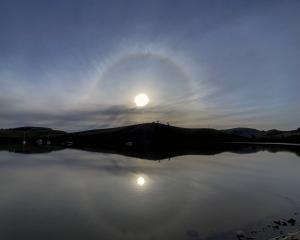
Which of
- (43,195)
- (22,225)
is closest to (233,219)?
(22,225)

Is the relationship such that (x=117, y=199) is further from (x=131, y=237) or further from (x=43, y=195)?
(x=131, y=237)

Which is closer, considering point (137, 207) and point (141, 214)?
point (141, 214)

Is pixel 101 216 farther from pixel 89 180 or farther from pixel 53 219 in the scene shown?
pixel 89 180

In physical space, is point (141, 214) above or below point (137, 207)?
below

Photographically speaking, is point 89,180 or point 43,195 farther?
A: point 89,180

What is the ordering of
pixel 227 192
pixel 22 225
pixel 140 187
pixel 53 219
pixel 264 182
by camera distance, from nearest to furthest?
pixel 22 225 → pixel 53 219 → pixel 227 192 → pixel 140 187 → pixel 264 182

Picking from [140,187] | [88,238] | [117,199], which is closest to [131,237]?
[88,238]

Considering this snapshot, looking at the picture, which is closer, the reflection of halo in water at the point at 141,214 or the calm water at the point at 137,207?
the calm water at the point at 137,207

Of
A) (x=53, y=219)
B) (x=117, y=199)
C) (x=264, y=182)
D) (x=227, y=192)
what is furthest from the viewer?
(x=264, y=182)

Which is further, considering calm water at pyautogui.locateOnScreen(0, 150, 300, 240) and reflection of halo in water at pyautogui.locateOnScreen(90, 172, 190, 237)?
reflection of halo in water at pyautogui.locateOnScreen(90, 172, 190, 237)
